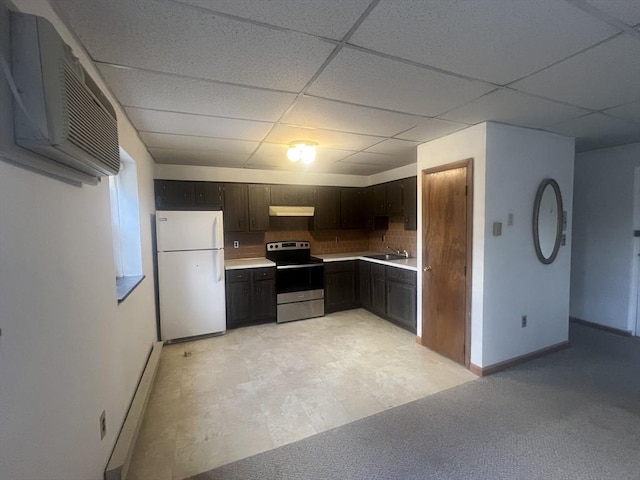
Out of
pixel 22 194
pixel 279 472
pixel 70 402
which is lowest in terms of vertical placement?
pixel 279 472

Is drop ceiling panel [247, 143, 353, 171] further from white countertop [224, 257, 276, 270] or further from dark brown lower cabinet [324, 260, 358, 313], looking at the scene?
dark brown lower cabinet [324, 260, 358, 313]

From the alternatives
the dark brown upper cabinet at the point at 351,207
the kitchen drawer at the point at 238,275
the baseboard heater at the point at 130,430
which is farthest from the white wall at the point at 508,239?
the baseboard heater at the point at 130,430

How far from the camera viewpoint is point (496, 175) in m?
2.74

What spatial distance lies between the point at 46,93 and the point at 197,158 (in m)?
3.06

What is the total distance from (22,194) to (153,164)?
3.33 meters

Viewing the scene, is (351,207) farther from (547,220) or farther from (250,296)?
(547,220)

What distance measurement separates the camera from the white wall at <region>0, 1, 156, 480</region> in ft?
2.85

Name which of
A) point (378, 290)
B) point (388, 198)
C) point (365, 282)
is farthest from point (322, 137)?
point (365, 282)

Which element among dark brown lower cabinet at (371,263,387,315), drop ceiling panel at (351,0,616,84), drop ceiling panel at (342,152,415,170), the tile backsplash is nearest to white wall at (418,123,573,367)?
drop ceiling panel at (342,152,415,170)

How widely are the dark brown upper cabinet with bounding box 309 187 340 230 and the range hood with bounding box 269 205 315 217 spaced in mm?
137

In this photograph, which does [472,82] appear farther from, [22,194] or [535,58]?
[22,194]

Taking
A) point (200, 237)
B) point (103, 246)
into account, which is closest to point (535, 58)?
point (103, 246)

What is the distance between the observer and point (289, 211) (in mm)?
4695

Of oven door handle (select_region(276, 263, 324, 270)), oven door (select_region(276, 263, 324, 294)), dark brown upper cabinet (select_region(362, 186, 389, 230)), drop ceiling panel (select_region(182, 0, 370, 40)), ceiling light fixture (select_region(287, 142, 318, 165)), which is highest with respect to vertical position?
drop ceiling panel (select_region(182, 0, 370, 40))
